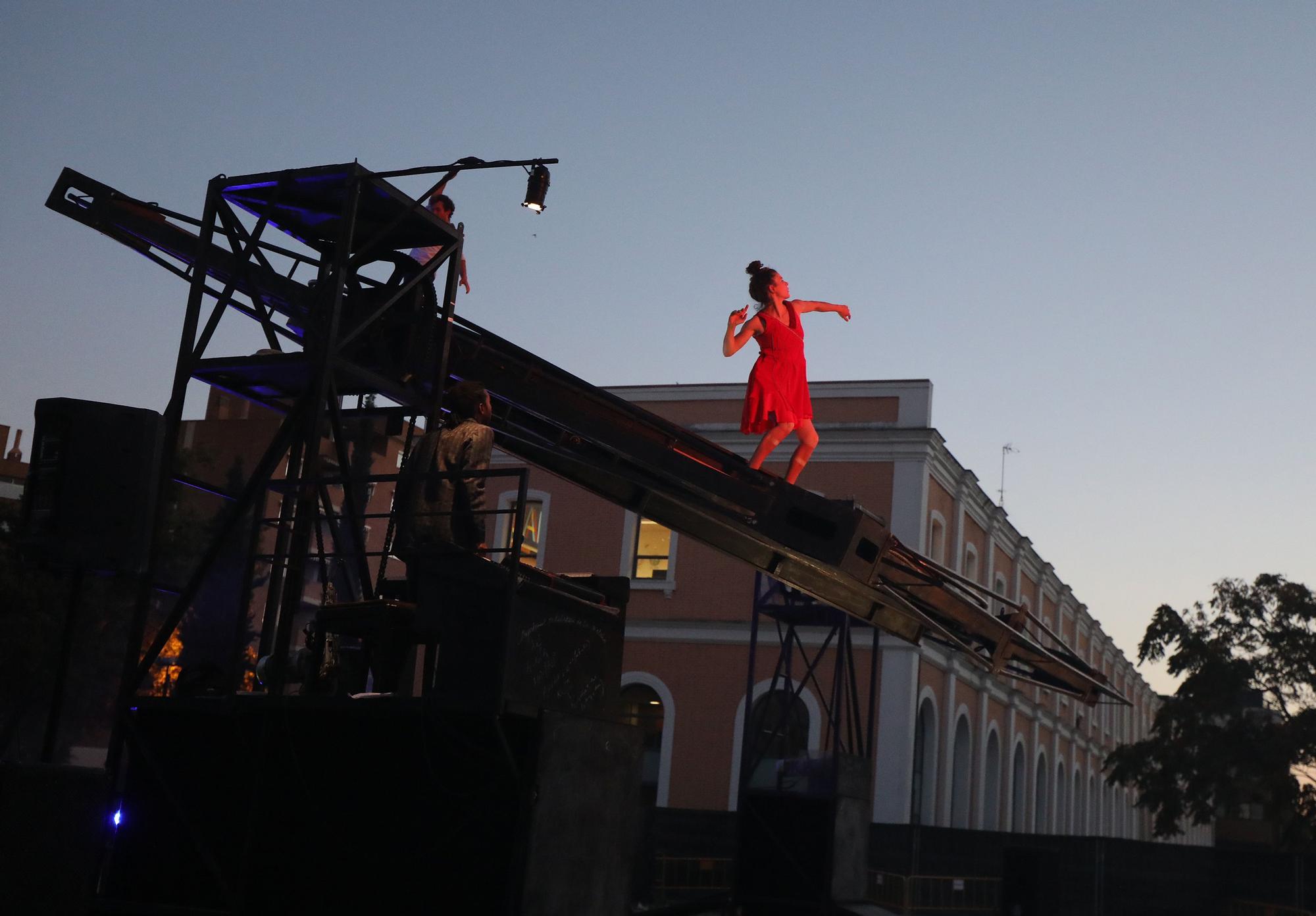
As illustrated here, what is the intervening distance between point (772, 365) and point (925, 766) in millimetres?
19329

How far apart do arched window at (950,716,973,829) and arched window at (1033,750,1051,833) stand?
6.97 m

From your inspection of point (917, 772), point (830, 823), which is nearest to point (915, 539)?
point (917, 772)

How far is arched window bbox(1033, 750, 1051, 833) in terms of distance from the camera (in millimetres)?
37500

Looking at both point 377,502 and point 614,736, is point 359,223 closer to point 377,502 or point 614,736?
point 614,736

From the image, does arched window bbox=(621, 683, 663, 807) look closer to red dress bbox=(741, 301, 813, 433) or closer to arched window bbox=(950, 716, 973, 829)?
arched window bbox=(950, 716, 973, 829)

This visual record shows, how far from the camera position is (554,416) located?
1056 cm

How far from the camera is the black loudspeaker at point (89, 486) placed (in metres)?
8.14

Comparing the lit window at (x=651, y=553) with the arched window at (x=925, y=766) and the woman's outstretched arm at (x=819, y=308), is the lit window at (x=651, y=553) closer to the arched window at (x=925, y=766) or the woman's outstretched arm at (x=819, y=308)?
the arched window at (x=925, y=766)

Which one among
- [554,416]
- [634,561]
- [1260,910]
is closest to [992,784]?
[1260,910]

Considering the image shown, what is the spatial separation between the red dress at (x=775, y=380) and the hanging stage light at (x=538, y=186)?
6.85 ft

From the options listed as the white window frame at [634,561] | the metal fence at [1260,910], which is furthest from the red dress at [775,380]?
the metal fence at [1260,910]

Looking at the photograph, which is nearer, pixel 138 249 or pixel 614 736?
pixel 614 736

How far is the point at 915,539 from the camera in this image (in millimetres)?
27391

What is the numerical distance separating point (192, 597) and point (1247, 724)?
2870 centimetres
